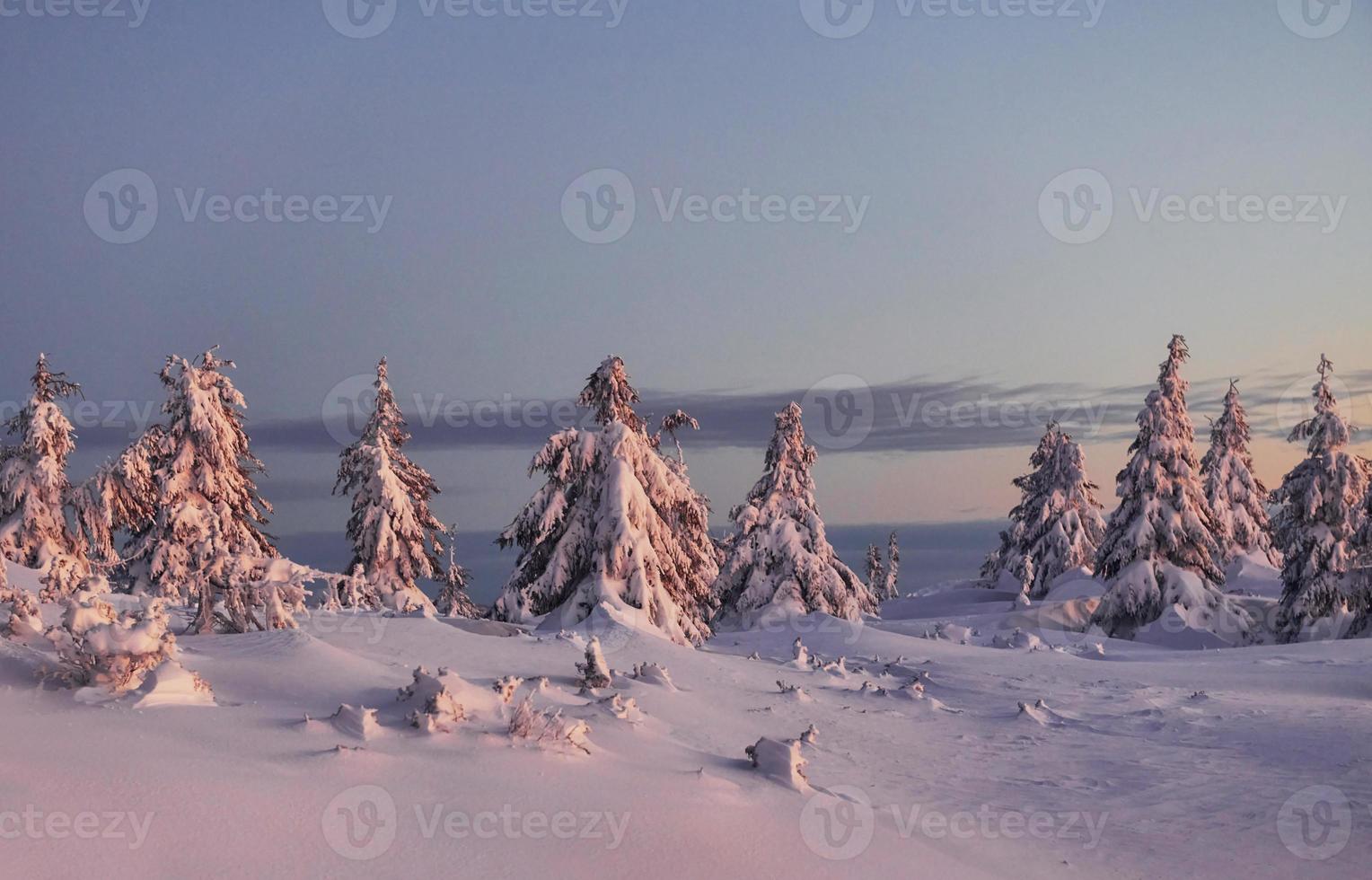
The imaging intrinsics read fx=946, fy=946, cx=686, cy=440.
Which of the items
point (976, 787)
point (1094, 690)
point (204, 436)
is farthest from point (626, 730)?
point (204, 436)

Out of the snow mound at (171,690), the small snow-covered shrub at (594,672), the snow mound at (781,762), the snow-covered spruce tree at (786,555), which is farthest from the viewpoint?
the snow-covered spruce tree at (786,555)

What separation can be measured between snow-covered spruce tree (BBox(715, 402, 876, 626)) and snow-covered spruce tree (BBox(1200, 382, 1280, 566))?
818 inches

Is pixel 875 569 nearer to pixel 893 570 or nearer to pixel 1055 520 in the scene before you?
pixel 893 570

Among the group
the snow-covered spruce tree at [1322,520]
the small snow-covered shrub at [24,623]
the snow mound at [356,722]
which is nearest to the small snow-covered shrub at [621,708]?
the snow mound at [356,722]

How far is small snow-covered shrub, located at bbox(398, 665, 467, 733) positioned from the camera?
21.8 ft

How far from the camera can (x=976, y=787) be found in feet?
28.3

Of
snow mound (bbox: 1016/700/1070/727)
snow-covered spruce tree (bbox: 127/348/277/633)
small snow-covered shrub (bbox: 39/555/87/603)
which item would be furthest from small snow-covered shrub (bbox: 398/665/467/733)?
snow-covered spruce tree (bbox: 127/348/277/633)

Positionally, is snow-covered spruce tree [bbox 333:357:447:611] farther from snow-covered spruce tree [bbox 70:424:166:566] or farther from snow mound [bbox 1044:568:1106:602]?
snow mound [bbox 1044:568:1106:602]

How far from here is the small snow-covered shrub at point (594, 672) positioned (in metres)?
10.1

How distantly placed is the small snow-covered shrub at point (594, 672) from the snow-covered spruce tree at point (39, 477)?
873 inches

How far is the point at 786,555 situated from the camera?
108 ft

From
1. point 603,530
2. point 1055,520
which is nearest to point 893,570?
point 1055,520

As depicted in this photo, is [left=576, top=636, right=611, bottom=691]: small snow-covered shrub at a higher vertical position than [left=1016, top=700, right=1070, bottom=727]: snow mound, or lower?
higher

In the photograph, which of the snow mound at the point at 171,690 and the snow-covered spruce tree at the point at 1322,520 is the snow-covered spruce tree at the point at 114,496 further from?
the snow-covered spruce tree at the point at 1322,520
